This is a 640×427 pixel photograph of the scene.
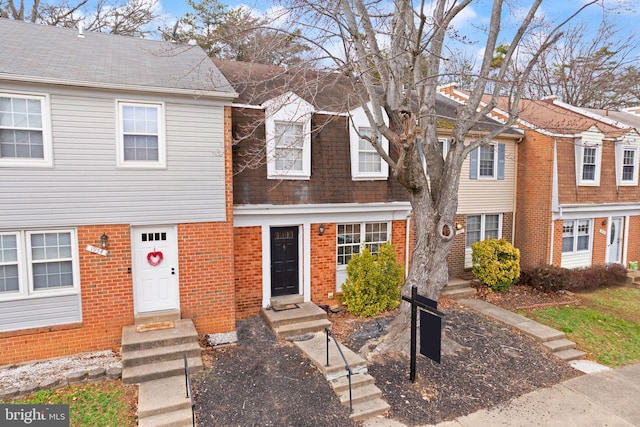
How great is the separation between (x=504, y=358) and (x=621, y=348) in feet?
11.1

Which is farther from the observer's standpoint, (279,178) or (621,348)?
(279,178)

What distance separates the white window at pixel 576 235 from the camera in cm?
1438

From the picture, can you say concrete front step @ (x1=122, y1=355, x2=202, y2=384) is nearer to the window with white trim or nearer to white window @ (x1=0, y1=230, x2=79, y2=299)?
white window @ (x1=0, y1=230, x2=79, y2=299)

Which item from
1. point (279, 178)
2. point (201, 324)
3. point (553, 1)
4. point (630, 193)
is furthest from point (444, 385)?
point (630, 193)

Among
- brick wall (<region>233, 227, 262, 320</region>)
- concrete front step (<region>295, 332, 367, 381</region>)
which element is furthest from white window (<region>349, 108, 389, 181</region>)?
concrete front step (<region>295, 332, 367, 381</region>)

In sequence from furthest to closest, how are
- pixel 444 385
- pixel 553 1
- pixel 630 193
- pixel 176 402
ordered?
1. pixel 630 193
2. pixel 553 1
3. pixel 444 385
4. pixel 176 402

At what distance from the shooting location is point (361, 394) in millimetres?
6488

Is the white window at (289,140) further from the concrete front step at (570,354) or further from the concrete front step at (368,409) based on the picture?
the concrete front step at (570,354)

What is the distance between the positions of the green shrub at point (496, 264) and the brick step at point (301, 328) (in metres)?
6.56

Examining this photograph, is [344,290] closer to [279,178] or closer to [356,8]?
[279,178]

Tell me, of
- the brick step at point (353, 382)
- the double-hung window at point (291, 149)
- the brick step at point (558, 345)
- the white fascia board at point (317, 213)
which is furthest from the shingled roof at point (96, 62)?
the brick step at point (558, 345)

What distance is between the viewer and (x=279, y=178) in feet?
32.6

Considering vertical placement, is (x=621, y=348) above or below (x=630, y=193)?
below

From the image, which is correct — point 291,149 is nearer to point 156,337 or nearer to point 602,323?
point 156,337
